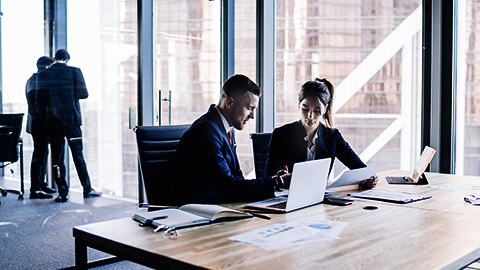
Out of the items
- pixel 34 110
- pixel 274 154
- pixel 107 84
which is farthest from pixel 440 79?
pixel 34 110

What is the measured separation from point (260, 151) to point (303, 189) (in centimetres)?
138

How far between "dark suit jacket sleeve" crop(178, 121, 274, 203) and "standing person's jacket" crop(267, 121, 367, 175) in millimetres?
777

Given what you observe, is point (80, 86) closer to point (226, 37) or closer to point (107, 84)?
point (107, 84)

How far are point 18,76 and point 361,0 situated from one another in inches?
112

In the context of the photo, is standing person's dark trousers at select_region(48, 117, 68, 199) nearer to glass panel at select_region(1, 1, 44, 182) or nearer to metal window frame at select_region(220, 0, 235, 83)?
glass panel at select_region(1, 1, 44, 182)

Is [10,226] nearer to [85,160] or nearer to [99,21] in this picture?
[85,160]

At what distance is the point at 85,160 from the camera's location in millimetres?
3539

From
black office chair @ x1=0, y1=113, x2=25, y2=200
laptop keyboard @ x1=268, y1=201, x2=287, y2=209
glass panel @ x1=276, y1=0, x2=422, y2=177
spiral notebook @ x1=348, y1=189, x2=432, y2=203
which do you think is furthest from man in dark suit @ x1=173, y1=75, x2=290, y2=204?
glass panel @ x1=276, y1=0, x2=422, y2=177

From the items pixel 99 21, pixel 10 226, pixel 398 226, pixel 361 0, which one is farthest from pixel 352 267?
pixel 361 0

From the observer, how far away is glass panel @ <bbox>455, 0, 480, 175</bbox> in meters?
3.77

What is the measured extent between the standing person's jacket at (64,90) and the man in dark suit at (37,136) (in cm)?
5

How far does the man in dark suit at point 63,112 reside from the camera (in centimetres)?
328

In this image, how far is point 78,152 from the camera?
349 centimetres

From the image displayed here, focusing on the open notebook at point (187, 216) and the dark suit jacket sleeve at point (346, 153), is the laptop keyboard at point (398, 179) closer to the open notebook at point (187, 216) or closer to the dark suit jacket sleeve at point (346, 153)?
the dark suit jacket sleeve at point (346, 153)
